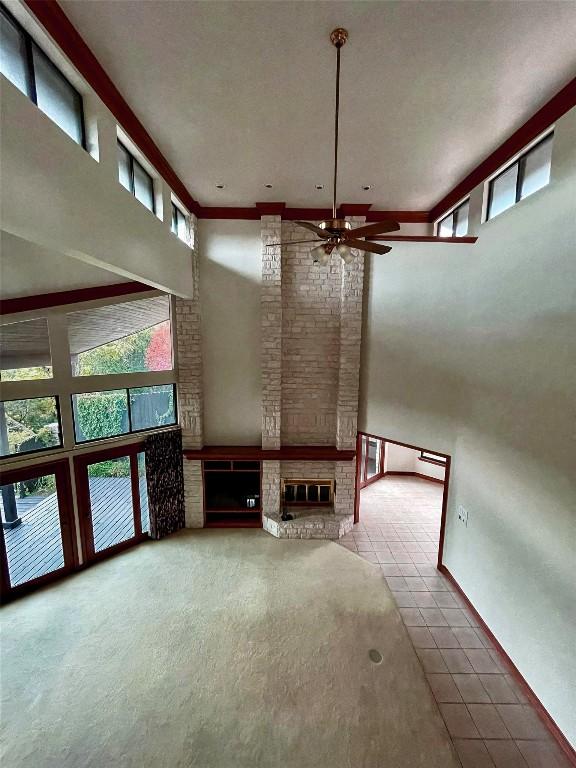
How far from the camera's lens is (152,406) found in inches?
225

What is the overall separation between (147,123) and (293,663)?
20.1 ft

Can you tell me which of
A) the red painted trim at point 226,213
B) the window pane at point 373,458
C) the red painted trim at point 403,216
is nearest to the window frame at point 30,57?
the red painted trim at point 226,213

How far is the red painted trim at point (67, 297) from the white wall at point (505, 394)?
4003mm

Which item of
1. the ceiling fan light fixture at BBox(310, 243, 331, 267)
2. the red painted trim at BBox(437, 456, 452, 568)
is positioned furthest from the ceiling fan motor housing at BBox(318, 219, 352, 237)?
the red painted trim at BBox(437, 456, 452, 568)

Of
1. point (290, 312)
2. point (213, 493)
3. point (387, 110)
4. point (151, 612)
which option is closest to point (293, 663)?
point (151, 612)

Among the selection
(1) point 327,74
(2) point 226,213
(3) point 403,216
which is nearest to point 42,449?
(2) point 226,213

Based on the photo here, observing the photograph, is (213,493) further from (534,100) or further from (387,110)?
(534,100)

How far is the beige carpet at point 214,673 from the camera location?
278 cm

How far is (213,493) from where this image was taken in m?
6.40

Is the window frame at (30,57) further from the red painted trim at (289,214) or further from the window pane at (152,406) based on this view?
the window pane at (152,406)

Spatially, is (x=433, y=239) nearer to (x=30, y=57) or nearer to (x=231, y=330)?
(x=231, y=330)

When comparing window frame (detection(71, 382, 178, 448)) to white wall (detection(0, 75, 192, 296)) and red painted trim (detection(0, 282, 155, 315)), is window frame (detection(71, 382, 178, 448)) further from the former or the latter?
white wall (detection(0, 75, 192, 296))

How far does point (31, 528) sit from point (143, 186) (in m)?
4.92

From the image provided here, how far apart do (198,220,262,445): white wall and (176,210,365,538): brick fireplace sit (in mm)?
228
